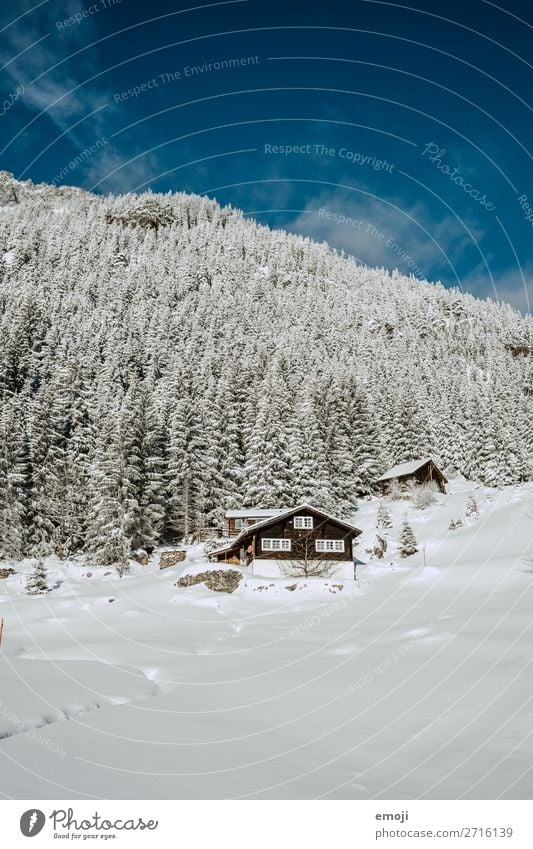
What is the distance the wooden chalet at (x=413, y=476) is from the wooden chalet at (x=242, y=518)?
→ 20.2 m

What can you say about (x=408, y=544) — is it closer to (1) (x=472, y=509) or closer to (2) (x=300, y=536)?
(2) (x=300, y=536)

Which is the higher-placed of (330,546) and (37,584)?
(330,546)

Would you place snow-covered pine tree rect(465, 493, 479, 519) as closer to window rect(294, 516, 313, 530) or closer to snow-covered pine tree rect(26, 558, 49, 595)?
window rect(294, 516, 313, 530)

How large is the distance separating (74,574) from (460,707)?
128 feet

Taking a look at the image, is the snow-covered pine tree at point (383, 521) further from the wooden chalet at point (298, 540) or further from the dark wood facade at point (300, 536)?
the wooden chalet at point (298, 540)

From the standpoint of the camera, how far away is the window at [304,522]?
139 feet

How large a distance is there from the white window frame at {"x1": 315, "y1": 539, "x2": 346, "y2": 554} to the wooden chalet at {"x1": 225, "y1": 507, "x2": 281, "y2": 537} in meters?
6.09

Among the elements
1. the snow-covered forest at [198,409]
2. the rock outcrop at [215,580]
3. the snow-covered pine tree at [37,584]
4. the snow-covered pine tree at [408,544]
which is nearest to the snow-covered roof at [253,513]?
the snow-covered forest at [198,409]

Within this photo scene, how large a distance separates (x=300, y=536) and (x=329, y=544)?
100 inches

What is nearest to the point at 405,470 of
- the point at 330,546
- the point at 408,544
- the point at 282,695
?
the point at 408,544

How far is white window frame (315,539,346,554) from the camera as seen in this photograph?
42094 mm

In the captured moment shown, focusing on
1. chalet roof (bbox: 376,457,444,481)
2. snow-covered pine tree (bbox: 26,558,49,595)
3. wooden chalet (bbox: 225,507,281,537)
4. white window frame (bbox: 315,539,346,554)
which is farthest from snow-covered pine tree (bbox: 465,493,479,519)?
snow-covered pine tree (bbox: 26,558,49,595)

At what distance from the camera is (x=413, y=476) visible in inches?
2426

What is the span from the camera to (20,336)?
8369 cm
